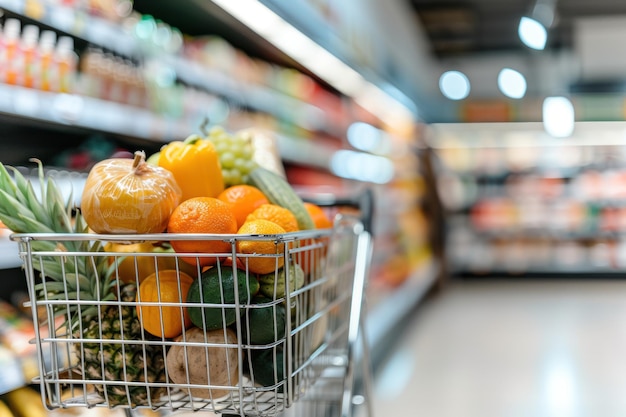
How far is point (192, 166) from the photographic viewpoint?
1218 mm

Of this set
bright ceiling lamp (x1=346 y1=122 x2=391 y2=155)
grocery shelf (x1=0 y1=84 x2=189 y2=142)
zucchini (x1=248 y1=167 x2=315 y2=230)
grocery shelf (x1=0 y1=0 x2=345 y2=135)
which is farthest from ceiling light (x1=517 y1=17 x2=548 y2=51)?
zucchini (x1=248 y1=167 x2=315 y2=230)

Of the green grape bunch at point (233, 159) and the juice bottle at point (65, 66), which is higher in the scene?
the juice bottle at point (65, 66)

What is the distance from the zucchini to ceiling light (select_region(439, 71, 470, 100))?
9718 mm

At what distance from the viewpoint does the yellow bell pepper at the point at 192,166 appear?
1.21m

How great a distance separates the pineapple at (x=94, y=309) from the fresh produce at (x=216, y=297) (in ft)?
0.34

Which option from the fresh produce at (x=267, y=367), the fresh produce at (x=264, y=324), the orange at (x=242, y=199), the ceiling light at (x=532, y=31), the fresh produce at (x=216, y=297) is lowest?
the fresh produce at (x=267, y=367)

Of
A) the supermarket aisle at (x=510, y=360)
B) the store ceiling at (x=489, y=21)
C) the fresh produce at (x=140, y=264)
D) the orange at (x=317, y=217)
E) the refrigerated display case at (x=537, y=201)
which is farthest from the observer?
the refrigerated display case at (x=537, y=201)

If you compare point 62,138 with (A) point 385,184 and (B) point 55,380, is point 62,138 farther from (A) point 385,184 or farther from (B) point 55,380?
(A) point 385,184

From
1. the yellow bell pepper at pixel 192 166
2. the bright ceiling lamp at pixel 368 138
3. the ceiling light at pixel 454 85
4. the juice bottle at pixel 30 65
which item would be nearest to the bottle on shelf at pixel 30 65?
the juice bottle at pixel 30 65

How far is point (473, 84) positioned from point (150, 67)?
8718mm

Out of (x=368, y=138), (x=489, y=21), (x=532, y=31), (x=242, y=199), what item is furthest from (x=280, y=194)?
(x=489, y=21)

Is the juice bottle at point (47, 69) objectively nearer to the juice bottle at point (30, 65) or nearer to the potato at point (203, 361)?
the juice bottle at point (30, 65)

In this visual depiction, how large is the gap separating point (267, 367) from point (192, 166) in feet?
1.23

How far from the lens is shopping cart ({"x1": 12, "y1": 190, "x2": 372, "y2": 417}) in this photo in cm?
105
